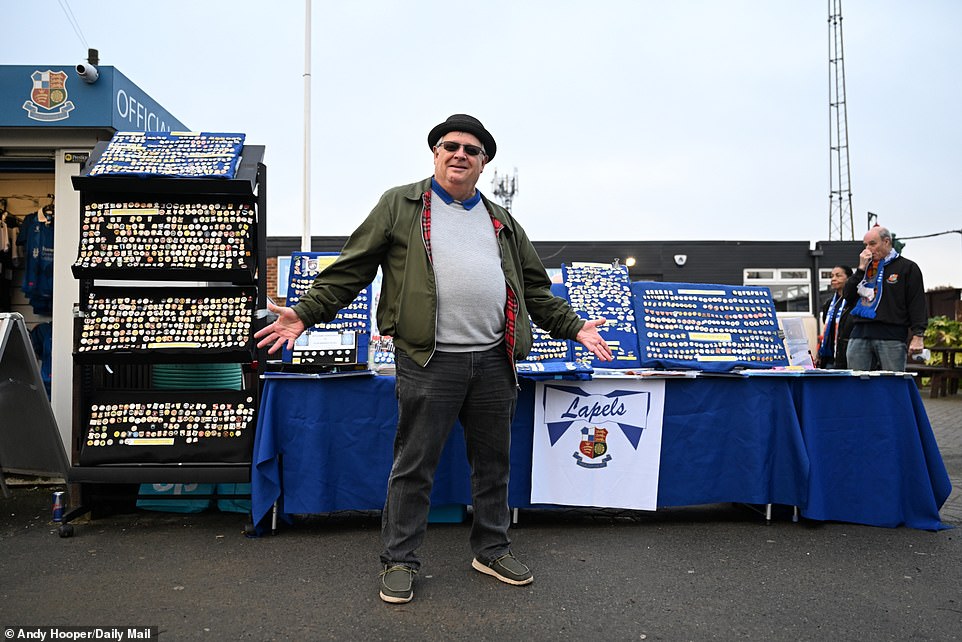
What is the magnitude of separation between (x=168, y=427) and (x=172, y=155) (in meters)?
1.60

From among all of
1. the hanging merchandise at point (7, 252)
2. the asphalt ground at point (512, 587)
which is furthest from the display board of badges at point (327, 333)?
the hanging merchandise at point (7, 252)

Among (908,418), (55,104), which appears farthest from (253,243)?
(908,418)

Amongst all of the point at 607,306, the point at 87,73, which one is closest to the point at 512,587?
the point at 607,306

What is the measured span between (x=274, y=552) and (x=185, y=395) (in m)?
1.12

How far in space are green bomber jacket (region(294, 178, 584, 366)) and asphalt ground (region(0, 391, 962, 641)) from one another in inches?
42.3

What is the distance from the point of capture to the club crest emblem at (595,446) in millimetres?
4129

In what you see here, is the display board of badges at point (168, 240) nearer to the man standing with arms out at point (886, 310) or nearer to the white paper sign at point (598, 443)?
the white paper sign at point (598, 443)

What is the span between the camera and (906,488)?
13.8 feet

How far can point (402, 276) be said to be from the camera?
3.13m

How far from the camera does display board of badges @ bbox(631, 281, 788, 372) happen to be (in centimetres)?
458

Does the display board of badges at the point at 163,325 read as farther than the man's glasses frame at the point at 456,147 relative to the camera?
Yes

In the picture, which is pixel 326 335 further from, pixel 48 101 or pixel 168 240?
pixel 48 101

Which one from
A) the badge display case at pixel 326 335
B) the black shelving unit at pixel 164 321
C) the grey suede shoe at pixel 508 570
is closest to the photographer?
the grey suede shoe at pixel 508 570

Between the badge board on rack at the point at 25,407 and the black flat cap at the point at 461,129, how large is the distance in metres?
2.71
